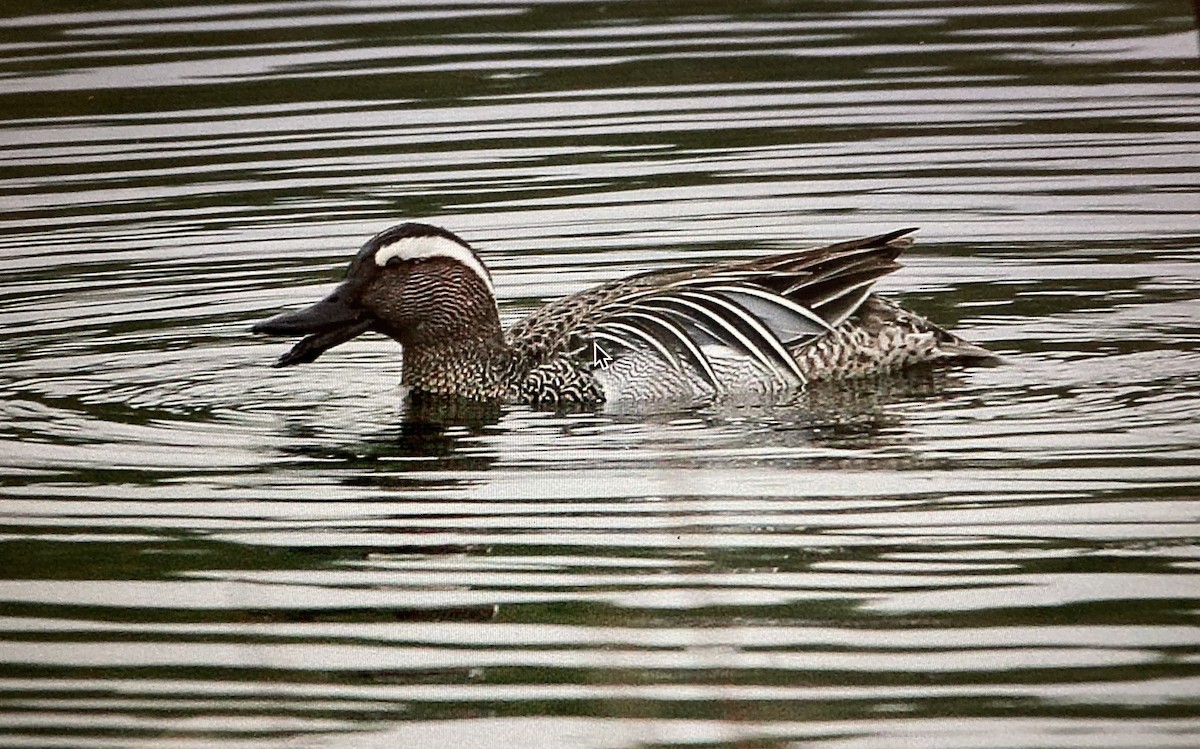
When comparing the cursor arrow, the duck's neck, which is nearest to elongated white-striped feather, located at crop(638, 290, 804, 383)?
the cursor arrow

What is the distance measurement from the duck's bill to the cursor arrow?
0.99 m

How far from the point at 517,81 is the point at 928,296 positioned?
588 centimetres

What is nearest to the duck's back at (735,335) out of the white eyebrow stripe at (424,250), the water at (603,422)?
the water at (603,422)

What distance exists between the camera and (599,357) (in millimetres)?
10133

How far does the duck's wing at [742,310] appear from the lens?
1009 centimetres

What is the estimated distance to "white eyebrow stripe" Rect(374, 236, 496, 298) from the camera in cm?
1039

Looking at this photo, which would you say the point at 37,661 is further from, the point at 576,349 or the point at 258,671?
the point at 576,349

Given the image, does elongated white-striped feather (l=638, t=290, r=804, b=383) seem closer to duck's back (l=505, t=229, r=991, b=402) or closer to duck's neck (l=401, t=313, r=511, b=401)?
duck's back (l=505, t=229, r=991, b=402)

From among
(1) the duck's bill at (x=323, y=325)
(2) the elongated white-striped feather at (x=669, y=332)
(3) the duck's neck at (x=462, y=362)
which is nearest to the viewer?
(2) the elongated white-striped feather at (x=669, y=332)

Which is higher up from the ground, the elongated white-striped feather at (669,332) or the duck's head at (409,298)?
the duck's head at (409,298)

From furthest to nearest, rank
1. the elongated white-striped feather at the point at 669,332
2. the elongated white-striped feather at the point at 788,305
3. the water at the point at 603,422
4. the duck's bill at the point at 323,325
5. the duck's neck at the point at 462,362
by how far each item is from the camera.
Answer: the duck's neck at the point at 462,362
the duck's bill at the point at 323,325
the elongated white-striped feather at the point at 788,305
the elongated white-striped feather at the point at 669,332
the water at the point at 603,422

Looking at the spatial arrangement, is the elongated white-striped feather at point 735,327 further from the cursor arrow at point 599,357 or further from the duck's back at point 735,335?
the cursor arrow at point 599,357

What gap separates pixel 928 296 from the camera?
38.6 ft

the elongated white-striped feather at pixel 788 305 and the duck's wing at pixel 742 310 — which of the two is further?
the elongated white-striped feather at pixel 788 305
